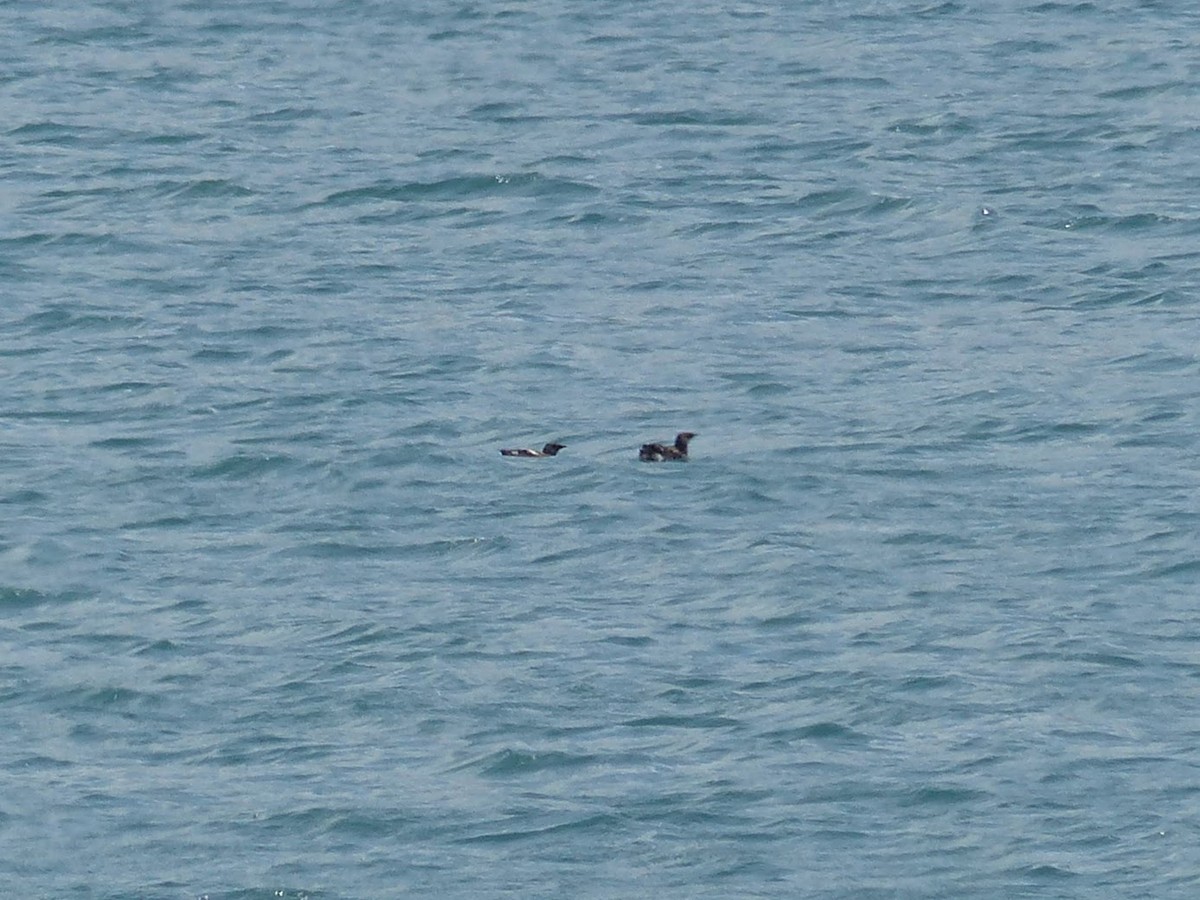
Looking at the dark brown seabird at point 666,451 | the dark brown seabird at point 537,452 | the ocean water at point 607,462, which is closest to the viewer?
the ocean water at point 607,462

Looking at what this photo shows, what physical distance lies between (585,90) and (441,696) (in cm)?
1472

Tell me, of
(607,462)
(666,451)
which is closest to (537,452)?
(607,462)

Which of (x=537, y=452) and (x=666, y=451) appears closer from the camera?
(x=666, y=451)

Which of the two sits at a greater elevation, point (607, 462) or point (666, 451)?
point (666, 451)

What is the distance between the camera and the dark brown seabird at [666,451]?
20750 mm

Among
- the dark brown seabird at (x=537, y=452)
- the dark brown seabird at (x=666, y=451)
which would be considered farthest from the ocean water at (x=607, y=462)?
the dark brown seabird at (x=666, y=451)

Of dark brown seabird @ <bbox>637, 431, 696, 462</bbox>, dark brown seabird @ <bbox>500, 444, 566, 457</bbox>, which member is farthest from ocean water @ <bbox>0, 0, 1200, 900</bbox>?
dark brown seabird @ <bbox>637, 431, 696, 462</bbox>

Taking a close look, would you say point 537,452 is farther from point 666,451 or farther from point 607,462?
point 666,451

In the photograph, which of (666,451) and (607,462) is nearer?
(666,451)

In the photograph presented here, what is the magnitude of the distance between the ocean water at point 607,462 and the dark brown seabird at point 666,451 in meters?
0.30

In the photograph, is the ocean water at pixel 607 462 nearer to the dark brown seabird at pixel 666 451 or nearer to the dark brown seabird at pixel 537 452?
the dark brown seabird at pixel 537 452

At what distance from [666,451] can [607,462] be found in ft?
1.62

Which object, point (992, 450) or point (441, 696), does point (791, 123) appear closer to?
point (992, 450)

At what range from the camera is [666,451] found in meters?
20.8
